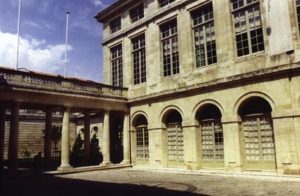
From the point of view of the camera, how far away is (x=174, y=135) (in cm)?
1688

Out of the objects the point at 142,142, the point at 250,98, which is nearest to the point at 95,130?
the point at 142,142

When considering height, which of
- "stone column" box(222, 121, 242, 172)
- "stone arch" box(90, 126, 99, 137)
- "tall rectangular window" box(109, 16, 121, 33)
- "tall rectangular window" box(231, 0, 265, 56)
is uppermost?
"tall rectangular window" box(109, 16, 121, 33)

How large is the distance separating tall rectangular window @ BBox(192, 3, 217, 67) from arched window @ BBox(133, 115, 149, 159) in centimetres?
532

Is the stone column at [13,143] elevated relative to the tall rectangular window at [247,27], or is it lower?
lower

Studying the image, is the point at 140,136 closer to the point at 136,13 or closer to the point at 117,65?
the point at 117,65

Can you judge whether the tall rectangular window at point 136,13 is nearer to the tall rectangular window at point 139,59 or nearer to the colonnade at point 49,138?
the tall rectangular window at point 139,59

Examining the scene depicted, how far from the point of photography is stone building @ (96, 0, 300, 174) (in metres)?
12.2

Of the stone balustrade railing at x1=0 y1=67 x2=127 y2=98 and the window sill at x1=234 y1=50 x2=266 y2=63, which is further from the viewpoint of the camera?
the stone balustrade railing at x1=0 y1=67 x2=127 y2=98

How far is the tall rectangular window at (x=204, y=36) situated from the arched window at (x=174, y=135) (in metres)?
3.15

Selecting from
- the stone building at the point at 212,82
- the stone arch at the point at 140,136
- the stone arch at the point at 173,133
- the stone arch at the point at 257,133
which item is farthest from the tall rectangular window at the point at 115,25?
the stone arch at the point at 257,133

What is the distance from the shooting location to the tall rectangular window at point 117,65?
841 inches

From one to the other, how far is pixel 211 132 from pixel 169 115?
3102mm

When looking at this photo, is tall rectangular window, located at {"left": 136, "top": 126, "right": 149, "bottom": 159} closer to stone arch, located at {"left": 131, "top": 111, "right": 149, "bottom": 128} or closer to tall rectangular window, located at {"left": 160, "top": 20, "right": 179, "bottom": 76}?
stone arch, located at {"left": 131, "top": 111, "right": 149, "bottom": 128}

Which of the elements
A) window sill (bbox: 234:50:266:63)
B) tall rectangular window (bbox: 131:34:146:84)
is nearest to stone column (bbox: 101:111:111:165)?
tall rectangular window (bbox: 131:34:146:84)
